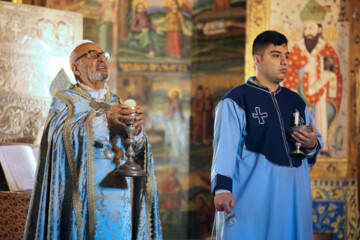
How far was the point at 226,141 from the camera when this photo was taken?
3975mm

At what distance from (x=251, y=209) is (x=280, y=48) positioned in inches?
44.9

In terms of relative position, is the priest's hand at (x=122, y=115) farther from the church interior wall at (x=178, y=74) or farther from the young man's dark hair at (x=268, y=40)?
the church interior wall at (x=178, y=74)

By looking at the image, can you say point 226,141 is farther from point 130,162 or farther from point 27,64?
point 27,64

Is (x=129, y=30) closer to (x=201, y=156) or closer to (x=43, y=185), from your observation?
(x=201, y=156)

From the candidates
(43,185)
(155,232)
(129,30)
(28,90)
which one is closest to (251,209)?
(155,232)

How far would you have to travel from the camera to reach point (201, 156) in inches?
360

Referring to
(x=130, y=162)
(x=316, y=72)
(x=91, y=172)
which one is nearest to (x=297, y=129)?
(x=130, y=162)

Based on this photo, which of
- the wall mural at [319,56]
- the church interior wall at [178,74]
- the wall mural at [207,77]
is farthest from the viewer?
the church interior wall at [178,74]

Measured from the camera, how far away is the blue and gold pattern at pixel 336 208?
719 cm

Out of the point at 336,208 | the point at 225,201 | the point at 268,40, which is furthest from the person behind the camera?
the point at 336,208

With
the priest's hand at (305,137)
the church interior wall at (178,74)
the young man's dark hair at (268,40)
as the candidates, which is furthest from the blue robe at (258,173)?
the church interior wall at (178,74)

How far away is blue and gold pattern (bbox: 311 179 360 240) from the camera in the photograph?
7189 mm

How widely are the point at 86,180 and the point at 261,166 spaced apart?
1188 millimetres

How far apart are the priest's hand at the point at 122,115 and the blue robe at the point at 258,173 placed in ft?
1.82
